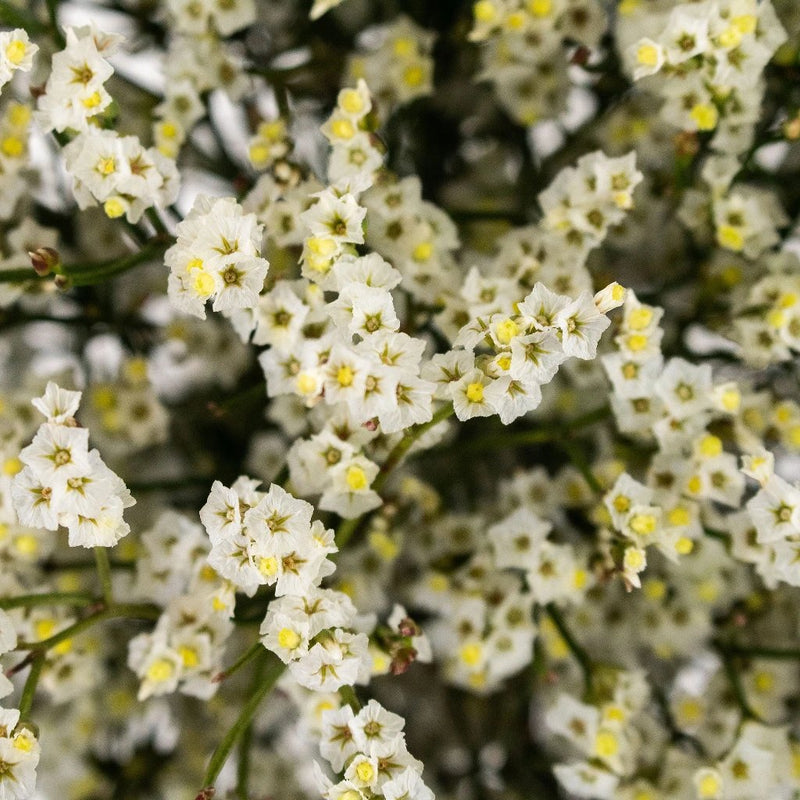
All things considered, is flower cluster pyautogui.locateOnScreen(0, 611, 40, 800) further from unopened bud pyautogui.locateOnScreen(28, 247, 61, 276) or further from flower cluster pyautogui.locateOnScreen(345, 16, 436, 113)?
flower cluster pyautogui.locateOnScreen(345, 16, 436, 113)

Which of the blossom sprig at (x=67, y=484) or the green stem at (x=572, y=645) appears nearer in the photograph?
the blossom sprig at (x=67, y=484)

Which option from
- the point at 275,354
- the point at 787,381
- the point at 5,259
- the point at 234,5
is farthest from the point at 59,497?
the point at 787,381

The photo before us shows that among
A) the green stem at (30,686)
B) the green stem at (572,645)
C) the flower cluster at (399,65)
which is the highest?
the flower cluster at (399,65)

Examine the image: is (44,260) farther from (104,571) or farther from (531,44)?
(531,44)

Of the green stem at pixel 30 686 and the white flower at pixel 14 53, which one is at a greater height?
the white flower at pixel 14 53

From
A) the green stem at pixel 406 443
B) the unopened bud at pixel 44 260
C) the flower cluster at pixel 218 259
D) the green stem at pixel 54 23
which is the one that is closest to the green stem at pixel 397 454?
the green stem at pixel 406 443

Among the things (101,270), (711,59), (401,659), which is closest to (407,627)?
(401,659)

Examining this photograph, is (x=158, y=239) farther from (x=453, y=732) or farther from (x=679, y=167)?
(x=453, y=732)

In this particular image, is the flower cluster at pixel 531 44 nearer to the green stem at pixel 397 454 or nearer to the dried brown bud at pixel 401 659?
the green stem at pixel 397 454
